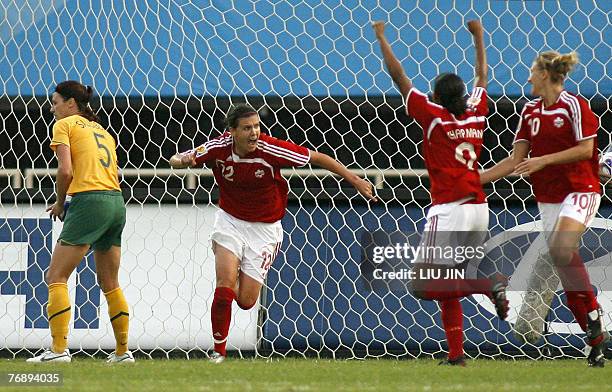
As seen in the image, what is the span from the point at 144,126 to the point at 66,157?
180 cm

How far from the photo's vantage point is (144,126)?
878 centimetres

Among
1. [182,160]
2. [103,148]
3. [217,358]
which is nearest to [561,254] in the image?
[217,358]

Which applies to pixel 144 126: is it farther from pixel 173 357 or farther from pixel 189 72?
pixel 173 357

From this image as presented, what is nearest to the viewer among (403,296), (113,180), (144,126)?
(113,180)

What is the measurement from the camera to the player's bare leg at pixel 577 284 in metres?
6.73

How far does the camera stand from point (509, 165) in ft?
23.5

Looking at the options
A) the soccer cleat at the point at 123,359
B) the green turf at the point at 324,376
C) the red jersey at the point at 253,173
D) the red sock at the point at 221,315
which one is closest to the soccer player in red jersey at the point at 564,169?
the green turf at the point at 324,376

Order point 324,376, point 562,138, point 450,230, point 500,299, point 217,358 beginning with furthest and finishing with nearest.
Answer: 1. point 217,358
2. point 562,138
3. point 450,230
4. point 500,299
5. point 324,376

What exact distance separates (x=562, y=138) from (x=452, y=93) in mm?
781

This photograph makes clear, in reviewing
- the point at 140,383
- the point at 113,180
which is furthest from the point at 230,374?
the point at 113,180

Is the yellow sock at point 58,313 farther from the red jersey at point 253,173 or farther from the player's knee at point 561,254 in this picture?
the player's knee at point 561,254

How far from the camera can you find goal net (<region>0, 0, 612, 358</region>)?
8.12 m

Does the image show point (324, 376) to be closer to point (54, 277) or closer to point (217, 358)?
point (217, 358)

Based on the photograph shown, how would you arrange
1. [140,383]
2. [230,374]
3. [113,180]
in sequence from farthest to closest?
[113,180], [230,374], [140,383]
